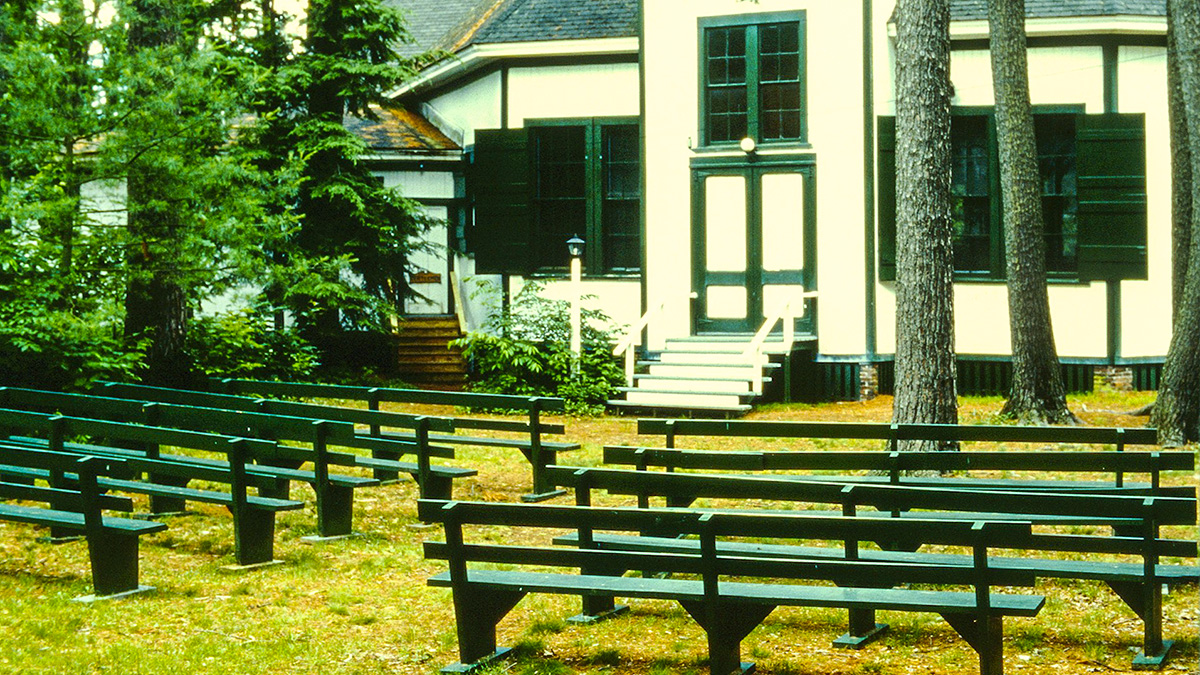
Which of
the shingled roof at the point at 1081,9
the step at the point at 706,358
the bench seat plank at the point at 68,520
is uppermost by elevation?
the shingled roof at the point at 1081,9

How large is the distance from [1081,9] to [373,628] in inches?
583

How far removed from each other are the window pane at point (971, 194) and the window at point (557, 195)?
483 centimetres

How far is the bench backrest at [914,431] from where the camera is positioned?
816 centimetres

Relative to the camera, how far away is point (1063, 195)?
1858cm

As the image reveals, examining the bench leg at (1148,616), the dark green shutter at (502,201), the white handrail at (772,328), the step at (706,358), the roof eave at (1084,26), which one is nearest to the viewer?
the bench leg at (1148,616)

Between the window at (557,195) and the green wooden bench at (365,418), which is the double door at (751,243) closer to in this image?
the window at (557,195)

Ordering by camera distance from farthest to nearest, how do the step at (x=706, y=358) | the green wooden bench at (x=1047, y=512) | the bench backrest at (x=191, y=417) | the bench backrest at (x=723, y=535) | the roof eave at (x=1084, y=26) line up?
the step at (x=706, y=358) → the roof eave at (x=1084, y=26) → the bench backrest at (x=191, y=417) → the green wooden bench at (x=1047, y=512) → the bench backrest at (x=723, y=535)

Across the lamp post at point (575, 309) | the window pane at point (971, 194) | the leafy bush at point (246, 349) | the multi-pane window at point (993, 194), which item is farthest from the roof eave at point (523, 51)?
the leafy bush at point (246, 349)

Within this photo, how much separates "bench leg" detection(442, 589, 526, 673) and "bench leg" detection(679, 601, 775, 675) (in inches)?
38.0

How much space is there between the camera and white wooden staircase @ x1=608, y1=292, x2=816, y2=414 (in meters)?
17.7

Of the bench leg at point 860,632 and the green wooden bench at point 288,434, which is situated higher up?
the green wooden bench at point 288,434

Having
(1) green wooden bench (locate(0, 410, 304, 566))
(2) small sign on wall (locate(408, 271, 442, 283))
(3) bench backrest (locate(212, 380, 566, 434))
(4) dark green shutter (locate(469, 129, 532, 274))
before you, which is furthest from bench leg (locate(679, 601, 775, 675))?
(2) small sign on wall (locate(408, 271, 442, 283))

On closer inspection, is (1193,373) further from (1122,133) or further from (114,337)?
(114,337)

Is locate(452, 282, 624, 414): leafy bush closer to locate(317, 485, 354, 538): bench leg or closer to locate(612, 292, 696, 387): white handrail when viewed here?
locate(612, 292, 696, 387): white handrail
